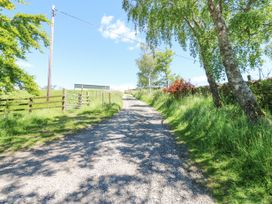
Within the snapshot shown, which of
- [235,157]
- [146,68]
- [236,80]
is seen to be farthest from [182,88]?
[146,68]

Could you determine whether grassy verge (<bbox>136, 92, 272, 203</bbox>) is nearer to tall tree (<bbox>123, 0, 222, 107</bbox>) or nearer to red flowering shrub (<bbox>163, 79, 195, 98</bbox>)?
tall tree (<bbox>123, 0, 222, 107</bbox>)

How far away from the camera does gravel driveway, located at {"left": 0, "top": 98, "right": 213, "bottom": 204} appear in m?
3.16

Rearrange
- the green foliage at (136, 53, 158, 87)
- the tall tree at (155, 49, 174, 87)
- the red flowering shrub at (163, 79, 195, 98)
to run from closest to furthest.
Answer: the red flowering shrub at (163, 79, 195, 98) → the tall tree at (155, 49, 174, 87) → the green foliage at (136, 53, 158, 87)

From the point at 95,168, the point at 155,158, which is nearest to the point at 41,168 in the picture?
the point at 95,168

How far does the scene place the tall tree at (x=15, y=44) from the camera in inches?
339

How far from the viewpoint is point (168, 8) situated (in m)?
9.34

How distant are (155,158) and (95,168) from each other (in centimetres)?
146

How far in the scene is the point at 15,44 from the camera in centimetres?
901

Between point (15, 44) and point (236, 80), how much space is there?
8975mm

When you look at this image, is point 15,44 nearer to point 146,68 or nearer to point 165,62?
point 165,62

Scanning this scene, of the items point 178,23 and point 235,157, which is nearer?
point 235,157

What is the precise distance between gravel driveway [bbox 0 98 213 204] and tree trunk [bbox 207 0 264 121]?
7.27 feet

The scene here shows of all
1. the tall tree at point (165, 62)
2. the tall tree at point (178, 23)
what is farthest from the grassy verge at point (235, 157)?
the tall tree at point (165, 62)

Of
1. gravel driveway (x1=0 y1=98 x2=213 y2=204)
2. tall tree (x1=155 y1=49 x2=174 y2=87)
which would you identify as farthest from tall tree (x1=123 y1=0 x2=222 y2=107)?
tall tree (x1=155 y1=49 x2=174 y2=87)
